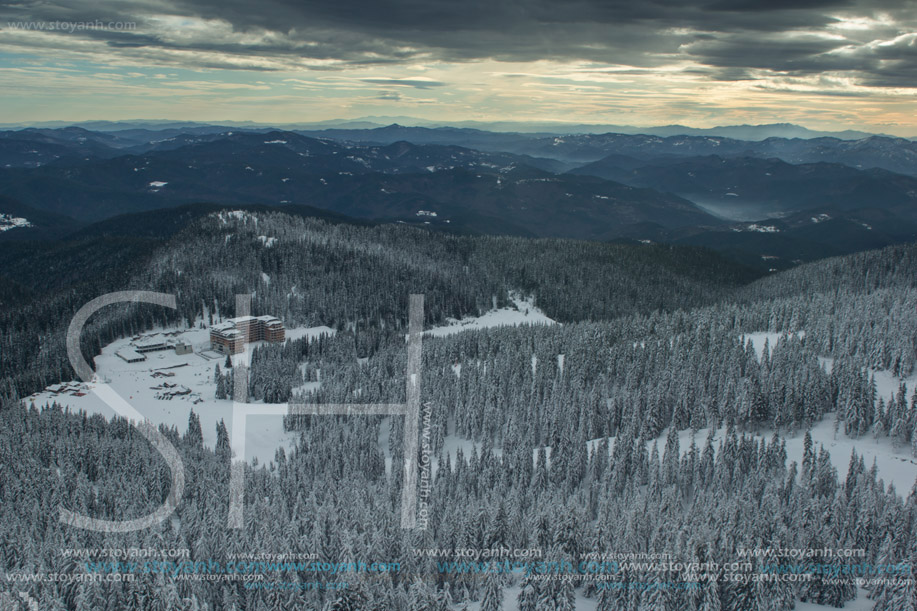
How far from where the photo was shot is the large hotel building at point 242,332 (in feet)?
575

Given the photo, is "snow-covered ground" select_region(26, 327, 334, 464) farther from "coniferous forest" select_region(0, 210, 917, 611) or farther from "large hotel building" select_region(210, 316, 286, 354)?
"coniferous forest" select_region(0, 210, 917, 611)

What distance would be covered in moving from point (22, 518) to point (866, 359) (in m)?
137

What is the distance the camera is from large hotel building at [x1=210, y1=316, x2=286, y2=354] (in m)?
175

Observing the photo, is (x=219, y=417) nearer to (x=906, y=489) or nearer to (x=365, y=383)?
(x=365, y=383)

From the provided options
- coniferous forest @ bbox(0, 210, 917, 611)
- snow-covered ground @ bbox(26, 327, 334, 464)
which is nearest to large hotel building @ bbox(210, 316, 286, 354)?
snow-covered ground @ bbox(26, 327, 334, 464)

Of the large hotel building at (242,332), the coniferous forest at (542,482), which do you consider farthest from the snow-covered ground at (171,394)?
the coniferous forest at (542,482)

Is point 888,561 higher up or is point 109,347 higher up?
point 888,561

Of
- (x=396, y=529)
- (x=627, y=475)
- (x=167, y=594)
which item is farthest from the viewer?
(x=627, y=475)

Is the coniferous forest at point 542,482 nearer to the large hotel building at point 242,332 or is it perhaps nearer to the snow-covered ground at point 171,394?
the snow-covered ground at point 171,394

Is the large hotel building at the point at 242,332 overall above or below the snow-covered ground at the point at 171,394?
above

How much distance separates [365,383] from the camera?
14175 cm

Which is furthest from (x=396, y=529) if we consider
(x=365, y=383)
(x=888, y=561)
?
(x=365, y=383)

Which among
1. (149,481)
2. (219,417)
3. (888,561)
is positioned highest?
(888,561)

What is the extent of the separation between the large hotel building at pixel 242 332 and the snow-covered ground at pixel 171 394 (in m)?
3.46
